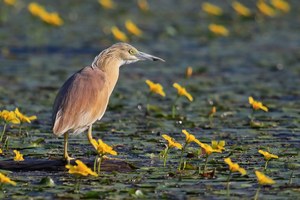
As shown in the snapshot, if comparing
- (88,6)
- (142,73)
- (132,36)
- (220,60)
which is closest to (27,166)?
(142,73)

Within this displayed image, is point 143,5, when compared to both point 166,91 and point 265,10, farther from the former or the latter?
point 166,91

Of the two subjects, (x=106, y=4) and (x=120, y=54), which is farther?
(x=106, y=4)

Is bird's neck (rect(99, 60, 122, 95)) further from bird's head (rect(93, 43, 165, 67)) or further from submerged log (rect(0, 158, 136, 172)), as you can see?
submerged log (rect(0, 158, 136, 172))

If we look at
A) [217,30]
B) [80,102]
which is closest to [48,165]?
[80,102]

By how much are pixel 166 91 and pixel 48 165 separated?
5.12m

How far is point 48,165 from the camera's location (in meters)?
7.95

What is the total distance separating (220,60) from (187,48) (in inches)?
47.4

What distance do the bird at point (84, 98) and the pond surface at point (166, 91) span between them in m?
0.44

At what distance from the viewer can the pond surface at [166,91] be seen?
749 centimetres

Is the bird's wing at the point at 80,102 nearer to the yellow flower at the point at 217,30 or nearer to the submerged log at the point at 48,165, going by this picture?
the submerged log at the point at 48,165

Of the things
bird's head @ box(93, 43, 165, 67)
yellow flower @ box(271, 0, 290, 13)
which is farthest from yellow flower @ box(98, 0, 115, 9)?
bird's head @ box(93, 43, 165, 67)

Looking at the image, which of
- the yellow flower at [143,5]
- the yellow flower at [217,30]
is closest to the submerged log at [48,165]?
the yellow flower at [217,30]

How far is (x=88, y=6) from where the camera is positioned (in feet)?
67.1

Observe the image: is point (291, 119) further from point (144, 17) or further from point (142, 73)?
point (144, 17)
